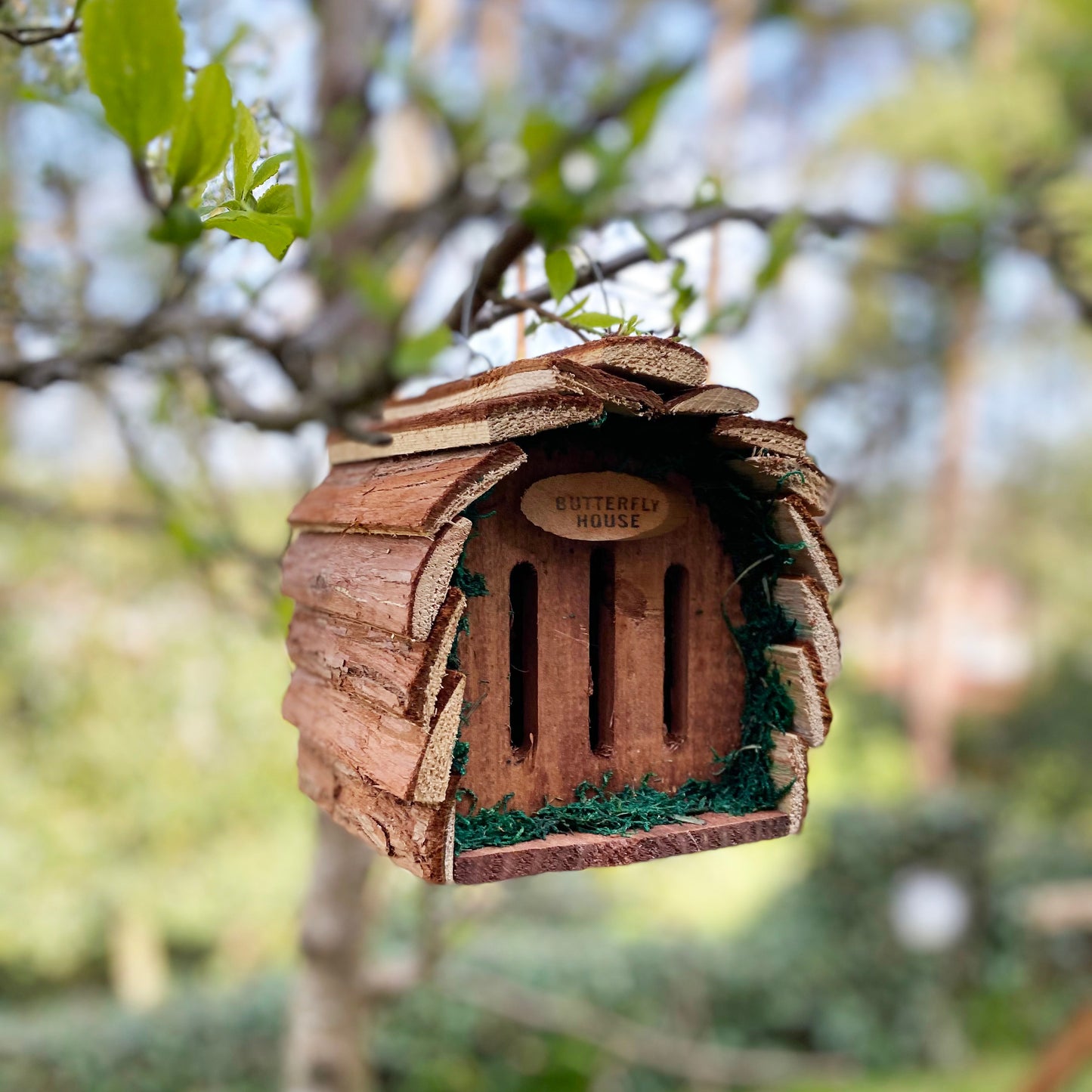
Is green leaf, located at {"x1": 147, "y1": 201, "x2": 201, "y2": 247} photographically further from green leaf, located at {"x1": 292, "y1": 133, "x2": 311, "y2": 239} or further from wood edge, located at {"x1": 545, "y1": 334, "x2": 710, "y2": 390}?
wood edge, located at {"x1": 545, "y1": 334, "x2": 710, "y2": 390}

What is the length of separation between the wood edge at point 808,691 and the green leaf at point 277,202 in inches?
23.2

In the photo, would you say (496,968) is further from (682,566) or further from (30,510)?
(682,566)

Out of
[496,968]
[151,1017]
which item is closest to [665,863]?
[496,968]

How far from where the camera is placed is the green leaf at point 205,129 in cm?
55

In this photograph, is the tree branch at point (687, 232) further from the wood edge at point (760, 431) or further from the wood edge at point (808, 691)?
the wood edge at point (808, 691)

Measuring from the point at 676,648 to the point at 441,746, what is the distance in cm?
31

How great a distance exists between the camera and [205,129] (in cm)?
56

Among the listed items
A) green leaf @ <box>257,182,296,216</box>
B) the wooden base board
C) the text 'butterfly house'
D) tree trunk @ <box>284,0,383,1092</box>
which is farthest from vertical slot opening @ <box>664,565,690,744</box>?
tree trunk @ <box>284,0,383,1092</box>

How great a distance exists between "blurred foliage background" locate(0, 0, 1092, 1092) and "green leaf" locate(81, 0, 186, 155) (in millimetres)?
64

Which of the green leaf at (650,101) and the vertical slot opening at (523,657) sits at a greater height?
the green leaf at (650,101)

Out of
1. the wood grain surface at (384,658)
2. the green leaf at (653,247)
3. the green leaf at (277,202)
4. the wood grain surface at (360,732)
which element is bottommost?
the wood grain surface at (360,732)

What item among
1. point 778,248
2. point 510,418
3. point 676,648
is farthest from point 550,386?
point 778,248

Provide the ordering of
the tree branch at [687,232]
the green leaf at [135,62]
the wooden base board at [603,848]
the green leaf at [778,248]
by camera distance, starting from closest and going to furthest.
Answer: the green leaf at [135,62]
the wooden base board at [603,848]
the tree branch at [687,232]
the green leaf at [778,248]

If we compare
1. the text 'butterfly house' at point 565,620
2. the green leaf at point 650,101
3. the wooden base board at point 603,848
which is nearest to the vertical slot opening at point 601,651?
the text 'butterfly house' at point 565,620
